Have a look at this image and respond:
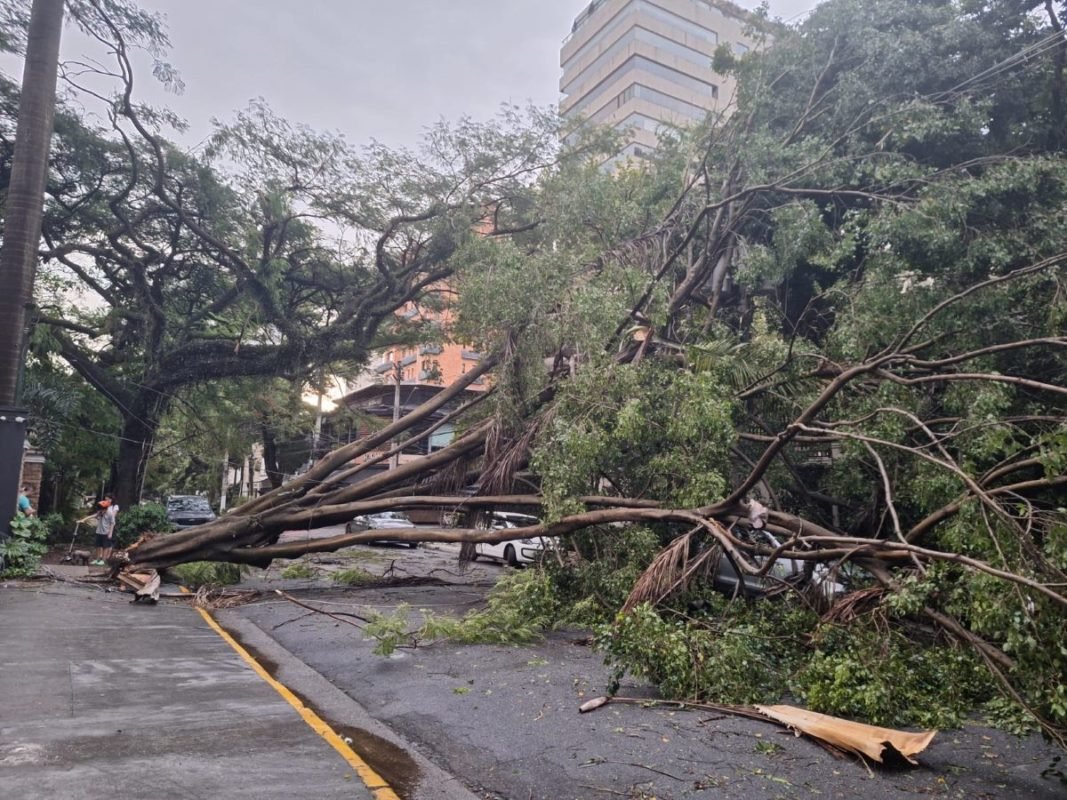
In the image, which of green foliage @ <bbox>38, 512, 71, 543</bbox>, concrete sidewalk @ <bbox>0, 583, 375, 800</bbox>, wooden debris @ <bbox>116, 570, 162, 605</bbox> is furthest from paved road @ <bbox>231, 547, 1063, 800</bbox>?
green foliage @ <bbox>38, 512, 71, 543</bbox>

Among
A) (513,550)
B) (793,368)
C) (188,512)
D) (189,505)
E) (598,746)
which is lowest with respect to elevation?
(598,746)

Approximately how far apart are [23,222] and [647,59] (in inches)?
1507

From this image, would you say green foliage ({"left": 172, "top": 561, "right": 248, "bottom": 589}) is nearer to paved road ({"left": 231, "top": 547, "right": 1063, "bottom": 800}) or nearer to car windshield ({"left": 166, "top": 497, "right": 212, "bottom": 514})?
paved road ({"left": 231, "top": 547, "right": 1063, "bottom": 800})

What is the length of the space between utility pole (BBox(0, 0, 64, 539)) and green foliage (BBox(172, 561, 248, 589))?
308 centimetres

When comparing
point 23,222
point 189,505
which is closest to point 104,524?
point 23,222

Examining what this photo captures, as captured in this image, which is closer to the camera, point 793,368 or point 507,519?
point 793,368

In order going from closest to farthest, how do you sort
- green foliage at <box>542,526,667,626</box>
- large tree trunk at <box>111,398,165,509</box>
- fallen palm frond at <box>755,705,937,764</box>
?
1. fallen palm frond at <box>755,705,937,764</box>
2. green foliage at <box>542,526,667,626</box>
3. large tree trunk at <box>111,398,165,509</box>

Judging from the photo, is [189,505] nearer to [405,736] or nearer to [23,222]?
[23,222]

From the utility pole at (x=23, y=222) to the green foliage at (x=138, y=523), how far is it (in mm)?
4598

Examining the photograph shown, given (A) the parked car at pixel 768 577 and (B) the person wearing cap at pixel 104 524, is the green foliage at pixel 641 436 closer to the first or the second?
(A) the parked car at pixel 768 577

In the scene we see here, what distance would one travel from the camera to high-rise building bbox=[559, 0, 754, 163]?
45.3m

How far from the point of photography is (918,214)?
35.2 feet

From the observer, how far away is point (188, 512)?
88.8 ft

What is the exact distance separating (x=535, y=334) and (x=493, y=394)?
1618mm
